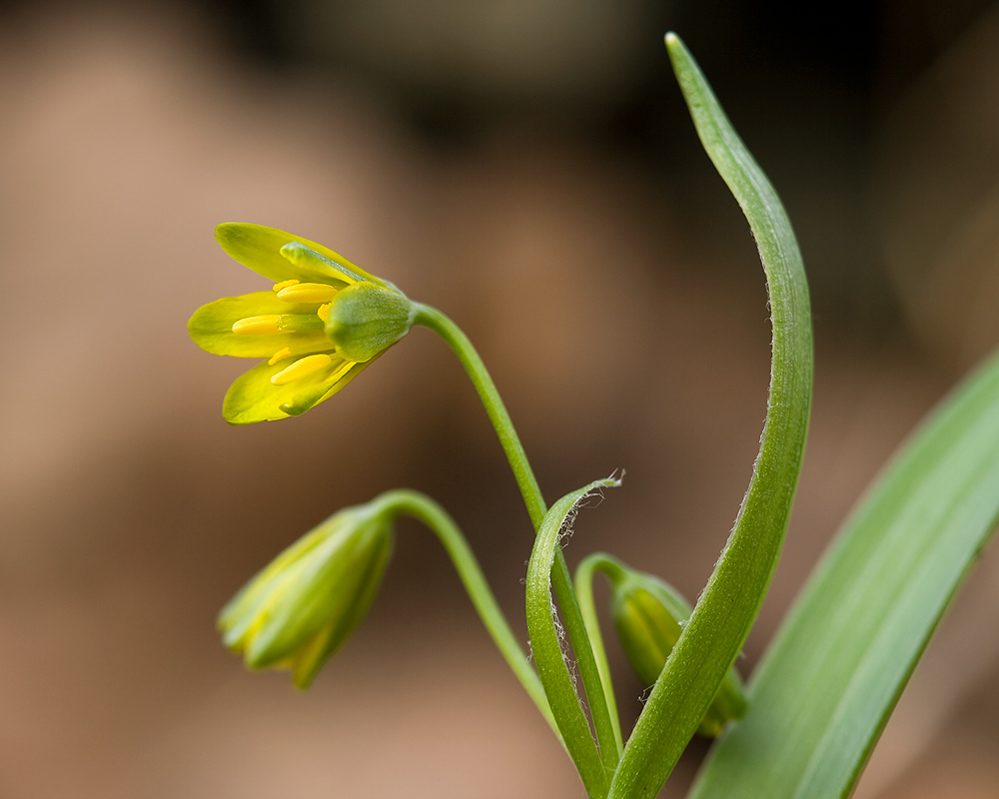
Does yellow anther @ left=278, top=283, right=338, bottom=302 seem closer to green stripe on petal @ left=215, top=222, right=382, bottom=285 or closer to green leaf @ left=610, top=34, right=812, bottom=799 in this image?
green stripe on petal @ left=215, top=222, right=382, bottom=285

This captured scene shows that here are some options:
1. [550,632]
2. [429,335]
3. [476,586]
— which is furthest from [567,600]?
[429,335]

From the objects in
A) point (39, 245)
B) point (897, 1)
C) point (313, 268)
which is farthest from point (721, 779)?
point (897, 1)

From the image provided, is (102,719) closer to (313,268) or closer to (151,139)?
(151,139)

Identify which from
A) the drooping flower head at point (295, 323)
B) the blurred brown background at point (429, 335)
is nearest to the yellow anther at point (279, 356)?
the drooping flower head at point (295, 323)

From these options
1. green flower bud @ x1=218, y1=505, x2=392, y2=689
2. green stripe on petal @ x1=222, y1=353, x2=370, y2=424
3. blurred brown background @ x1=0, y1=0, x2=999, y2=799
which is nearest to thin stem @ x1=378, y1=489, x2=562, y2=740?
green flower bud @ x1=218, y1=505, x2=392, y2=689

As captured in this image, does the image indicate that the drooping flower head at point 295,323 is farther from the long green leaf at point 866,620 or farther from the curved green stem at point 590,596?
the long green leaf at point 866,620
